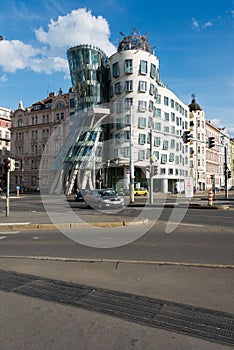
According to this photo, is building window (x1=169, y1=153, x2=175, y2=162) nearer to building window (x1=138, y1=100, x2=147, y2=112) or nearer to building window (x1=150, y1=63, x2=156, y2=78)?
building window (x1=138, y1=100, x2=147, y2=112)

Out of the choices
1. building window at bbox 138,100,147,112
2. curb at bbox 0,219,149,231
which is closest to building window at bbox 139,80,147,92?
building window at bbox 138,100,147,112

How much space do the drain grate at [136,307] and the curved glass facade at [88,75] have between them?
56.1 meters

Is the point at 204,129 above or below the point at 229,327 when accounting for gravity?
above

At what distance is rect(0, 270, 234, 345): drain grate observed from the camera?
138 inches

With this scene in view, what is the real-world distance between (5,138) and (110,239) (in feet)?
305

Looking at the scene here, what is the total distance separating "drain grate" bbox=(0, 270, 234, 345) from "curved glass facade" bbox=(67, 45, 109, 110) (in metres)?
56.1

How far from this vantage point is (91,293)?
462 cm

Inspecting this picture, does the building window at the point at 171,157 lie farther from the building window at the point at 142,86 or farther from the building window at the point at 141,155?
the building window at the point at 142,86

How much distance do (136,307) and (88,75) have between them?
59.0 m

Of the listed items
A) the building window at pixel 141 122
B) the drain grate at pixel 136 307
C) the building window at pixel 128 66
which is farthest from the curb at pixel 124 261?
the building window at pixel 128 66

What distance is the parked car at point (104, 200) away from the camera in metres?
22.0

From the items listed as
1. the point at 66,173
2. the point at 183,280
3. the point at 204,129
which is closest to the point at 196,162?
the point at 204,129

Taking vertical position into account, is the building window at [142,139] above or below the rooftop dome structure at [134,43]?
below

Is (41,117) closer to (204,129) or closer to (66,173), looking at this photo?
(66,173)
